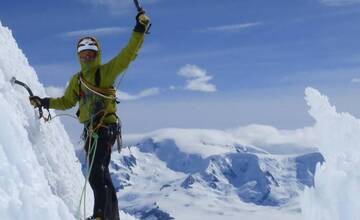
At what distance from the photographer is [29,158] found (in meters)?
8.29

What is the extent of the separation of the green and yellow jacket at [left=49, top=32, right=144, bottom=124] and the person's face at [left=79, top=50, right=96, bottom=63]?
6 centimetres

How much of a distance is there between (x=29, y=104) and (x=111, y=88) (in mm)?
1551

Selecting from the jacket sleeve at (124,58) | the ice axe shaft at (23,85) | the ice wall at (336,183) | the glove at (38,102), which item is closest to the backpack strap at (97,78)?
the jacket sleeve at (124,58)

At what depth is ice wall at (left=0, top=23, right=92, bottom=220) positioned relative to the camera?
732cm

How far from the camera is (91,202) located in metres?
11.6

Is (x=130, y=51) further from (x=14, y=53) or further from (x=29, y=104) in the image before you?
Result: (x=14, y=53)

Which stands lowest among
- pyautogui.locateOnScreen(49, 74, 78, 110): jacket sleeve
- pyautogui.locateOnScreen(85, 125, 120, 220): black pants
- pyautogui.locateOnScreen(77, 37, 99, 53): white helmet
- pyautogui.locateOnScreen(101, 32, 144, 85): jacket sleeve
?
pyautogui.locateOnScreen(85, 125, 120, 220): black pants

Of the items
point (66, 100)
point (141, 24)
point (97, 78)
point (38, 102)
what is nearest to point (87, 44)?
point (97, 78)

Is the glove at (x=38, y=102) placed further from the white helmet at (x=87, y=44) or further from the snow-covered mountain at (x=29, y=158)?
the white helmet at (x=87, y=44)

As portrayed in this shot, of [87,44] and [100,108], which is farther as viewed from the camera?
[100,108]

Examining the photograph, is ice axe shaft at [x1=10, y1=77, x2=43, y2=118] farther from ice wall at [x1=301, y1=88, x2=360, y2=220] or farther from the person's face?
ice wall at [x1=301, y1=88, x2=360, y2=220]

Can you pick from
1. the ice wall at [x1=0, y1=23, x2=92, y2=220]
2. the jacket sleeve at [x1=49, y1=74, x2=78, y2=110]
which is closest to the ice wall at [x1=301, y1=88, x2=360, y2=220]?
the ice wall at [x1=0, y1=23, x2=92, y2=220]

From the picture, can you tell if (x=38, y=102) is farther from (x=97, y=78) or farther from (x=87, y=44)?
(x=87, y=44)

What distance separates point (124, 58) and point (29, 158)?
73.4 inches
